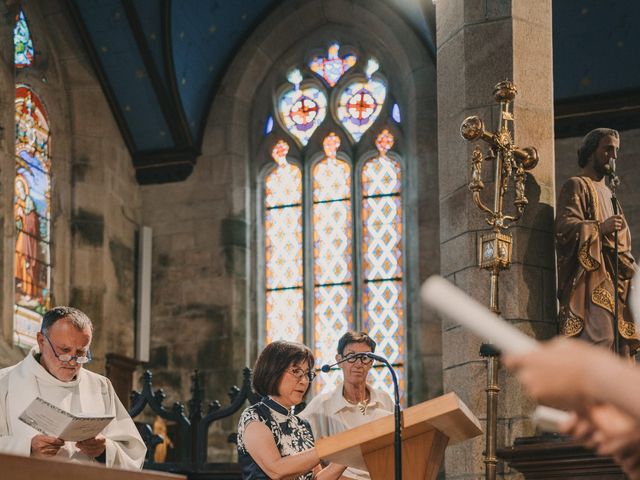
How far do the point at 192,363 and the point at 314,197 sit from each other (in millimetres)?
2349

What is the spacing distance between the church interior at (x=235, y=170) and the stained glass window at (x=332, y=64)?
0.10ft

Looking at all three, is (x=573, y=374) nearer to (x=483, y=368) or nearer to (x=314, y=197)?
(x=483, y=368)

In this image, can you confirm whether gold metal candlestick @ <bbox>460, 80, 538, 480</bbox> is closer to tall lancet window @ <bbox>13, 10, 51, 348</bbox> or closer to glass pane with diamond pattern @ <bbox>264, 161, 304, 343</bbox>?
tall lancet window @ <bbox>13, 10, 51, 348</bbox>

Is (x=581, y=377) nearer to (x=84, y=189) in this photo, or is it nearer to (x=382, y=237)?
(x=382, y=237)

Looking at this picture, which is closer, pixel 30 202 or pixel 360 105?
pixel 30 202

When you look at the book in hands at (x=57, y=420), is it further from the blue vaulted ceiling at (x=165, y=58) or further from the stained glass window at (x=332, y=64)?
the stained glass window at (x=332, y=64)

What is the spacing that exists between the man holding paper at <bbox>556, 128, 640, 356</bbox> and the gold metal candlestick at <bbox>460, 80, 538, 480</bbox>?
10.5 inches

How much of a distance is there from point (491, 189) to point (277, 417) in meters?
2.50

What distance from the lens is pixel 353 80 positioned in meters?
13.2

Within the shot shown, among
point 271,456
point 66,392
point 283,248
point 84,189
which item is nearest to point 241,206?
point 283,248

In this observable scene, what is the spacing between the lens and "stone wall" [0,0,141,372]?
12.2 metres

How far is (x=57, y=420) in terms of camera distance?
425 centimetres

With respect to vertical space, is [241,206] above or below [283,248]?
above

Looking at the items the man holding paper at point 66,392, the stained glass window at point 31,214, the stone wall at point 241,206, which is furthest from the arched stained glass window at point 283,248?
the man holding paper at point 66,392
